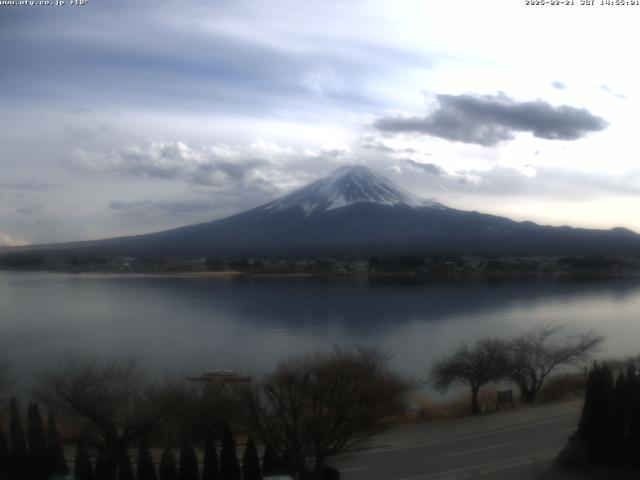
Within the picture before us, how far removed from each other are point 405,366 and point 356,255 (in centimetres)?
2561

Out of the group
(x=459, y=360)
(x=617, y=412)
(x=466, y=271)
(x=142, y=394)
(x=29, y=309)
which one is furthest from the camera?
(x=466, y=271)

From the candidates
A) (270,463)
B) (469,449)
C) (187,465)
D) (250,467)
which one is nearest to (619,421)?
(469,449)

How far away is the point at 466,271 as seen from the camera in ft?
94.7

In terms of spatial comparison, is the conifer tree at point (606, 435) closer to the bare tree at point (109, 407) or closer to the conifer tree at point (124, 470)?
the bare tree at point (109, 407)

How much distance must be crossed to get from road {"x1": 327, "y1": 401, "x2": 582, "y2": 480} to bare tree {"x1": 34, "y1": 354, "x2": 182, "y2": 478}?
1.20m

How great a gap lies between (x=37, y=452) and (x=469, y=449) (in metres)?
2.80

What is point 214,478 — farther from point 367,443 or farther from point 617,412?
point 617,412

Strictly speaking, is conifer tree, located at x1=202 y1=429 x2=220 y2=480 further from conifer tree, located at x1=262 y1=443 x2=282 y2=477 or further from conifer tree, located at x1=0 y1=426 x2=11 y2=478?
conifer tree, located at x1=0 y1=426 x2=11 y2=478

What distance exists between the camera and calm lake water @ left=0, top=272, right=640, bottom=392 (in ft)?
31.8

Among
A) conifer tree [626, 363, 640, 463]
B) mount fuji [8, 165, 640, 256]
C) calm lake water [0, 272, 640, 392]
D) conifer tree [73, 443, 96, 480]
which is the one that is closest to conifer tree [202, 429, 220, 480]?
conifer tree [73, 443, 96, 480]

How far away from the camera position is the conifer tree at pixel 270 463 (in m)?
3.96

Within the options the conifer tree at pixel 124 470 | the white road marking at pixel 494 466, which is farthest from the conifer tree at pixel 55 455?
the white road marking at pixel 494 466

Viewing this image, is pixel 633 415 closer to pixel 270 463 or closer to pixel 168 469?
pixel 270 463

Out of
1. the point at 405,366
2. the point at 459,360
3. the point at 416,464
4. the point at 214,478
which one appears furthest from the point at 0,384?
the point at 405,366
